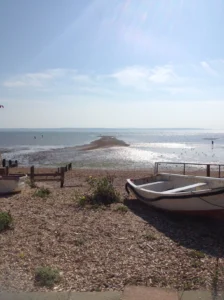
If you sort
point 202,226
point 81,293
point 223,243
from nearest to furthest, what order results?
1. point 81,293
2. point 223,243
3. point 202,226

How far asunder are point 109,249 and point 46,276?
67.0 inches

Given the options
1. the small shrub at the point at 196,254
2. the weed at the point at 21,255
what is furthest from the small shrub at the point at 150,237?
the weed at the point at 21,255

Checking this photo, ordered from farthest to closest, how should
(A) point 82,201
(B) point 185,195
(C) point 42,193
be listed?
(C) point 42,193 < (A) point 82,201 < (B) point 185,195

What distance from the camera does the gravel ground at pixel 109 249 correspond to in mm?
5211

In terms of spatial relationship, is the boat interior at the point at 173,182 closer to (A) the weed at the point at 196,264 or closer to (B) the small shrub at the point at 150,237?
(B) the small shrub at the point at 150,237

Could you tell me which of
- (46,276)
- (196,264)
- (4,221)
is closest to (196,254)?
(196,264)

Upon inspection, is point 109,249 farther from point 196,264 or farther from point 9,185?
point 9,185

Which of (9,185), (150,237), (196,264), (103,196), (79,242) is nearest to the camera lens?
(196,264)

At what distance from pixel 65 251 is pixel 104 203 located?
4.32m

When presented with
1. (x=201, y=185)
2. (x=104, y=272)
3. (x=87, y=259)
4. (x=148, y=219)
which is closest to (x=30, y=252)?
(x=87, y=259)

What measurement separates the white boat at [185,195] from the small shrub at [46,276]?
4747mm

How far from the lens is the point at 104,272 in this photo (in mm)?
5504

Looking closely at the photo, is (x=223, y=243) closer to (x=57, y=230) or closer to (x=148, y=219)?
(x=148, y=219)

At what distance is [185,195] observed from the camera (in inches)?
357
